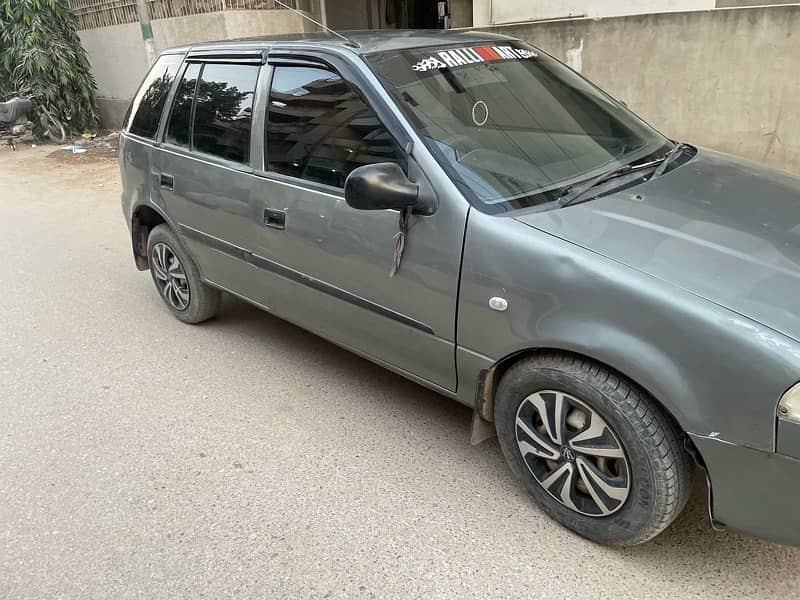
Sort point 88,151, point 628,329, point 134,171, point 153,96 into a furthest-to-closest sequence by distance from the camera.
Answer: point 88,151, point 134,171, point 153,96, point 628,329

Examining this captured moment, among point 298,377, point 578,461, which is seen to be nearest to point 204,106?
point 298,377

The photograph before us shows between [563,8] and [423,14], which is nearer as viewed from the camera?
[563,8]

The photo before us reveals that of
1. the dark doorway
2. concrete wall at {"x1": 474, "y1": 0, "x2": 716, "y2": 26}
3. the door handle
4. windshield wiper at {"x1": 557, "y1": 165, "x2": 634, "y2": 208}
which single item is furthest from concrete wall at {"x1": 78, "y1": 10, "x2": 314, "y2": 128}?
windshield wiper at {"x1": 557, "y1": 165, "x2": 634, "y2": 208}

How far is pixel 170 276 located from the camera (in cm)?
455

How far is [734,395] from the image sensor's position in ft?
6.40

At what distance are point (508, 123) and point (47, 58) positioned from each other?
1220 cm

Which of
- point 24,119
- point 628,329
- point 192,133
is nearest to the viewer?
point 628,329

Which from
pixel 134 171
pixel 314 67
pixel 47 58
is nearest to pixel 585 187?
pixel 314 67

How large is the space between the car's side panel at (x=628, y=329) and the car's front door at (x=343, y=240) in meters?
0.16

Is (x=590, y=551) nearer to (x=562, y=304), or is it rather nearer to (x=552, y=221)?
(x=562, y=304)

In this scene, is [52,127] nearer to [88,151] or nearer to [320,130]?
[88,151]

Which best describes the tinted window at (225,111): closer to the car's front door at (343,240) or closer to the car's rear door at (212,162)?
the car's rear door at (212,162)

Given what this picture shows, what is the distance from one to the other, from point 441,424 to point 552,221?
1.33m

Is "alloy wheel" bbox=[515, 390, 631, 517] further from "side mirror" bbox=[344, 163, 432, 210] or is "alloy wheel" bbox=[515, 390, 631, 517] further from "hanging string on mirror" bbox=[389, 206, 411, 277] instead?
"side mirror" bbox=[344, 163, 432, 210]
